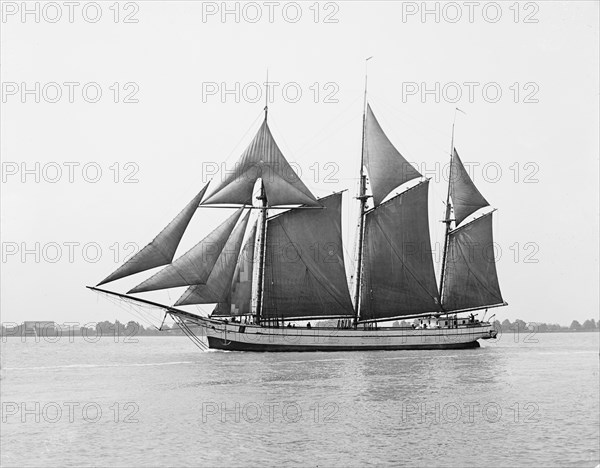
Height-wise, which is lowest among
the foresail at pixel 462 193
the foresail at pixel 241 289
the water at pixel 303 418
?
the water at pixel 303 418

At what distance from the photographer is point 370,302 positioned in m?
63.8

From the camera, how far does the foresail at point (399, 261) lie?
63594mm

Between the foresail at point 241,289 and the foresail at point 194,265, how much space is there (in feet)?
11.1

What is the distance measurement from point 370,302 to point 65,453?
44.0m

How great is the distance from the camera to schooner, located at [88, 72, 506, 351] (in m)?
54.8

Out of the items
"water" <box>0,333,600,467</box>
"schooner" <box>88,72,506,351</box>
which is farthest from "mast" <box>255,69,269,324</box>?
"water" <box>0,333,600,467</box>

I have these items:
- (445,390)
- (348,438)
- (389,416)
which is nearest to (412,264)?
(445,390)

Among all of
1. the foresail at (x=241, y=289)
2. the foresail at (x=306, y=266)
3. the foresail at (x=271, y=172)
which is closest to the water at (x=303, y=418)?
the foresail at (x=241, y=289)

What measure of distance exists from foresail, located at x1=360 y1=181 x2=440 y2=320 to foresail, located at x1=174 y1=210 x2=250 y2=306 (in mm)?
12586

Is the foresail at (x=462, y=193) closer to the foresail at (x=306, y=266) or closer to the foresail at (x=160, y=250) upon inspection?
the foresail at (x=306, y=266)

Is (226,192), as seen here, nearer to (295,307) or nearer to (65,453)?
(295,307)

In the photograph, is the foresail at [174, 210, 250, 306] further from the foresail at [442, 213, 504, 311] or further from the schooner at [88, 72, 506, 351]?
the foresail at [442, 213, 504, 311]

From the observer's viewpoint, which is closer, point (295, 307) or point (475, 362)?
point (475, 362)

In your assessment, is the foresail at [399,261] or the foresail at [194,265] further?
the foresail at [399,261]
